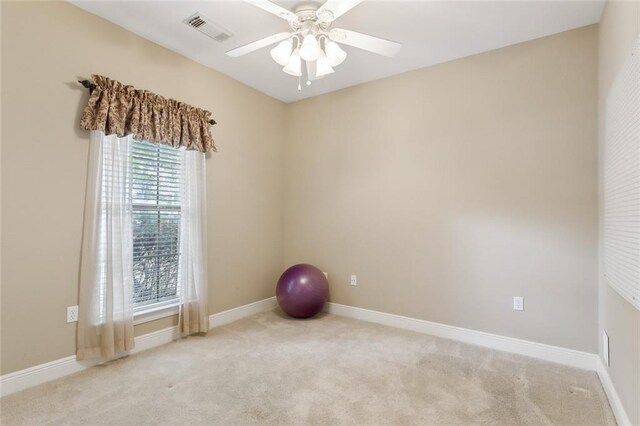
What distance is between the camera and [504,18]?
2482mm

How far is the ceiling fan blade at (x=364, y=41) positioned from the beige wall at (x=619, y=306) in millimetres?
1224

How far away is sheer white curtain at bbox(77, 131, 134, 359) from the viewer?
240 cm

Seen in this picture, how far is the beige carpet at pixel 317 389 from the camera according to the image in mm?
1862

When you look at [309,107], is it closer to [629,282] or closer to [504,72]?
[504,72]

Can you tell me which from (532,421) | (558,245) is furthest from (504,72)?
(532,421)

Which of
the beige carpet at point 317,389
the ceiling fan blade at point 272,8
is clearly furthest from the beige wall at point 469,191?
the ceiling fan blade at point 272,8

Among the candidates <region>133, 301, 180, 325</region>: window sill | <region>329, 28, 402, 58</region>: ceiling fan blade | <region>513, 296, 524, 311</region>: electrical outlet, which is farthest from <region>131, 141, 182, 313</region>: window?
<region>513, 296, 524, 311</region>: electrical outlet

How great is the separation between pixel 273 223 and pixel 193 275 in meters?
1.34

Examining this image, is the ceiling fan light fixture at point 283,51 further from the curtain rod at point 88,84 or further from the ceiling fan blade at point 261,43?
the curtain rod at point 88,84

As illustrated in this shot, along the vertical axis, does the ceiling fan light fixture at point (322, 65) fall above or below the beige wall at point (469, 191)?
above

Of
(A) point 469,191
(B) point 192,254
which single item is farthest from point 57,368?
(A) point 469,191

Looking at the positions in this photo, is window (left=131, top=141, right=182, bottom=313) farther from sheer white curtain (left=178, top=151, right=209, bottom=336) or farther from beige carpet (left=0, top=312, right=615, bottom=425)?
beige carpet (left=0, top=312, right=615, bottom=425)

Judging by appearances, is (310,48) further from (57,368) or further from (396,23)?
(57,368)

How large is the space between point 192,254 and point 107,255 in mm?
770
